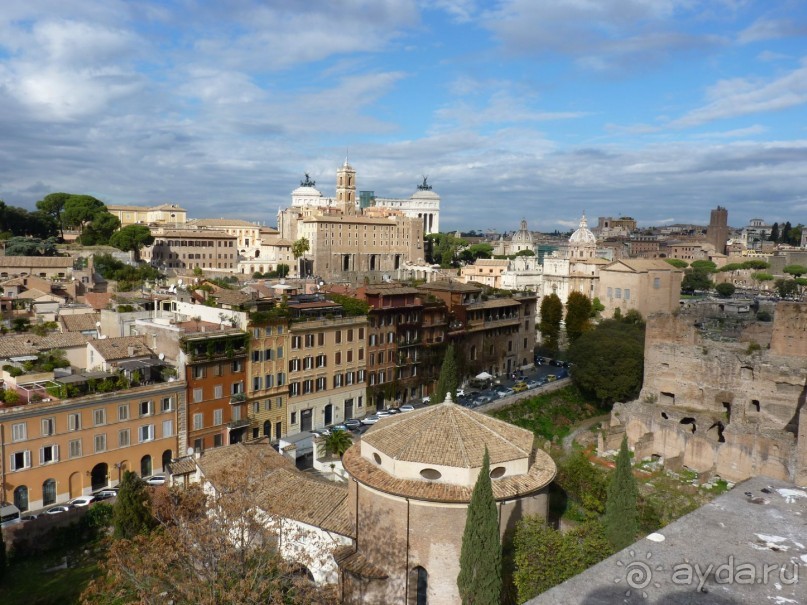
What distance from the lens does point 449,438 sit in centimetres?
2019

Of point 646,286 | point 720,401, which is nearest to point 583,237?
point 646,286

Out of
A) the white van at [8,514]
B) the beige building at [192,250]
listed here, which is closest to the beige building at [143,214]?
the beige building at [192,250]

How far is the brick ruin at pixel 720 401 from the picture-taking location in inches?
1454

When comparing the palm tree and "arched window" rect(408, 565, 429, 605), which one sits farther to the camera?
the palm tree

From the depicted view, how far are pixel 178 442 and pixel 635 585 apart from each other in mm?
32202

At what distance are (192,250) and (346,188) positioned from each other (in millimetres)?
43946

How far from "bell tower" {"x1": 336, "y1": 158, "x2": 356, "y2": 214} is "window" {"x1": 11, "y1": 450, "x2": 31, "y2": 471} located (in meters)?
107

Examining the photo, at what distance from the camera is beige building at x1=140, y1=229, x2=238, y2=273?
9762 cm

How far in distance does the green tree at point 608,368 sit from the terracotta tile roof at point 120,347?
106 feet

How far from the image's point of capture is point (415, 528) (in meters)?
19.0

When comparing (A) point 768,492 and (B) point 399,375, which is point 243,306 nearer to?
(B) point 399,375

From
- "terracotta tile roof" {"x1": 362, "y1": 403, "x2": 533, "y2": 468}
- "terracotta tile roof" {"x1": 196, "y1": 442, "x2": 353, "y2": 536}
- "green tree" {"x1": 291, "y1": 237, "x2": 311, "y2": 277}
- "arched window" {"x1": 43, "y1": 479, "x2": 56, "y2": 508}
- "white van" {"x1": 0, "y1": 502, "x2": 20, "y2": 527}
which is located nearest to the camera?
"terracotta tile roof" {"x1": 362, "y1": 403, "x2": 533, "y2": 468}

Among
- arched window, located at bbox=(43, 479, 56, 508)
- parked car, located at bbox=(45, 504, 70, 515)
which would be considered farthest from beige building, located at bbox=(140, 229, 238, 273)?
parked car, located at bbox=(45, 504, 70, 515)

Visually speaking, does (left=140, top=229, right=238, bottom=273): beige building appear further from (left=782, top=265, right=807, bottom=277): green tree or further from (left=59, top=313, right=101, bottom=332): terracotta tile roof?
(left=782, top=265, right=807, bottom=277): green tree
